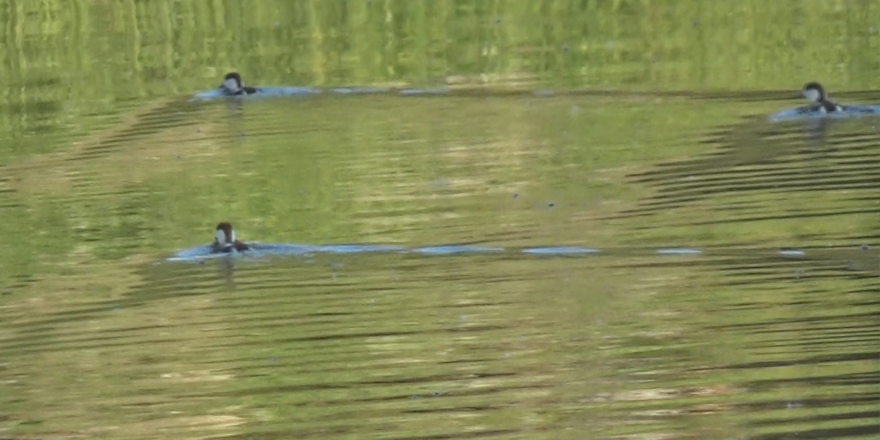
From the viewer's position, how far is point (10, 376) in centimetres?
1240

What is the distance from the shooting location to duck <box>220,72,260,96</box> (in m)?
23.9

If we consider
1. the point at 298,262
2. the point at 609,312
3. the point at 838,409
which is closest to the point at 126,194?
the point at 298,262

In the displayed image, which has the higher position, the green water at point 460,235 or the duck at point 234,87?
the duck at point 234,87

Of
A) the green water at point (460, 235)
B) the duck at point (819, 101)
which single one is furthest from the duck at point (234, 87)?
the duck at point (819, 101)

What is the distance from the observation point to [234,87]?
23.9 m

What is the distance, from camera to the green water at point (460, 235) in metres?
11.0

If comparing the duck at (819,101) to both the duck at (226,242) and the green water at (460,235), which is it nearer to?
the green water at (460,235)

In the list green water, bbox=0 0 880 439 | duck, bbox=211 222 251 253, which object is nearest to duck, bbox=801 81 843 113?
green water, bbox=0 0 880 439

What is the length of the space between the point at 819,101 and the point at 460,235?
578cm

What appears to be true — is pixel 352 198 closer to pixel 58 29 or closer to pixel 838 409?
pixel 838 409

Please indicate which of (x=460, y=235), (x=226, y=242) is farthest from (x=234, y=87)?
(x=460, y=235)

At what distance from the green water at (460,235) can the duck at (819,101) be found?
29cm

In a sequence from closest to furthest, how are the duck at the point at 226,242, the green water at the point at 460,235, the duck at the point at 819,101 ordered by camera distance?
1. the green water at the point at 460,235
2. the duck at the point at 226,242
3. the duck at the point at 819,101

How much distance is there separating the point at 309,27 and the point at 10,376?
18.7 meters
